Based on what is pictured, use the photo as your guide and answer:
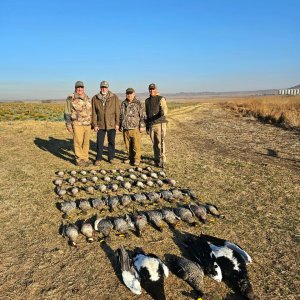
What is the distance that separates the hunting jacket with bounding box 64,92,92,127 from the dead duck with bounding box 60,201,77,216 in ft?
12.4

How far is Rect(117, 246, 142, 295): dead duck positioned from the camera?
14.6ft

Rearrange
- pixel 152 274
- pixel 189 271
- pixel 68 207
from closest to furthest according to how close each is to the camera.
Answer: pixel 152 274
pixel 189 271
pixel 68 207

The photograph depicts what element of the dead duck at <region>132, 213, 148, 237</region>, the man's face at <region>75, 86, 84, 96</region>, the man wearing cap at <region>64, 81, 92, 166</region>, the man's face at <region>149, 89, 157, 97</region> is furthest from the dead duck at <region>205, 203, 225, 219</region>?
the man's face at <region>75, 86, 84, 96</region>

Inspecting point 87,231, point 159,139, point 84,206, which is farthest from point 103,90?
point 87,231

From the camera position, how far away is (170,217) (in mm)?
6535

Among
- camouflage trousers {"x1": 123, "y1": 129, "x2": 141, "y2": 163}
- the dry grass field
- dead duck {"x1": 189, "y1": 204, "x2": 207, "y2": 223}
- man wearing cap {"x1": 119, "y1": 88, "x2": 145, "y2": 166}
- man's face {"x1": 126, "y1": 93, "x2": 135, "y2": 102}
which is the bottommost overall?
the dry grass field

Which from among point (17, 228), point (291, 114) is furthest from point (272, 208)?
point (291, 114)

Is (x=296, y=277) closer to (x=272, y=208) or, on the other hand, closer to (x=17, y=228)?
→ (x=272, y=208)

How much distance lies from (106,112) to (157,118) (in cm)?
164

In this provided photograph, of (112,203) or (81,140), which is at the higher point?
(81,140)

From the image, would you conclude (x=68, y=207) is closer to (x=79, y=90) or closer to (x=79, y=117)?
(x=79, y=117)

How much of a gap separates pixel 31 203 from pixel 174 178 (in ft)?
13.3

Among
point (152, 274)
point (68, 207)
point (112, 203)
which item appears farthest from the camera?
point (112, 203)

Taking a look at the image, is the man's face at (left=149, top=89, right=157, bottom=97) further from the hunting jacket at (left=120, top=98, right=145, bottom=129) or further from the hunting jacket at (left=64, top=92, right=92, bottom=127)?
the hunting jacket at (left=64, top=92, right=92, bottom=127)
